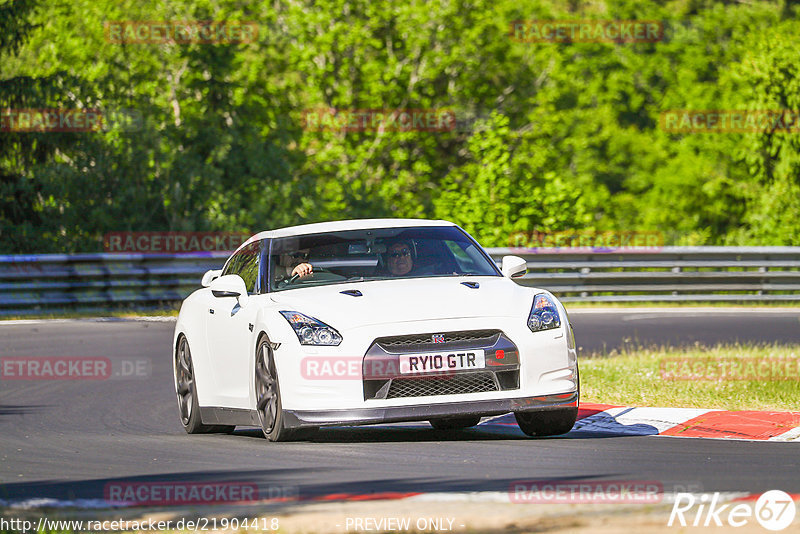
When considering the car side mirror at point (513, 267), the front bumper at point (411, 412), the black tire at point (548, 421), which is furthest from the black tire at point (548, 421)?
the car side mirror at point (513, 267)

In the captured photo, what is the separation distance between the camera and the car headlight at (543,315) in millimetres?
9141

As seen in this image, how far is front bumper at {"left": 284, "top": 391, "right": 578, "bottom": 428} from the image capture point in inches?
347

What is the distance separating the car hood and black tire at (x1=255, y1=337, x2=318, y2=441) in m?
0.35

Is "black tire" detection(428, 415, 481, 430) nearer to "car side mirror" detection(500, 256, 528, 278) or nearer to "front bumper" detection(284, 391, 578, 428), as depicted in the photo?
"car side mirror" detection(500, 256, 528, 278)

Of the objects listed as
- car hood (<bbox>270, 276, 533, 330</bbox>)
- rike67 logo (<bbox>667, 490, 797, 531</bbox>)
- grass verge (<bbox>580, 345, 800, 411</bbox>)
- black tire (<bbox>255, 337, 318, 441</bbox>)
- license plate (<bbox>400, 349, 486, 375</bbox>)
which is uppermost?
car hood (<bbox>270, 276, 533, 330</bbox>)

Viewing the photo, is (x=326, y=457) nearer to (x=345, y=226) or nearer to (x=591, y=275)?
(x=345, y=226)

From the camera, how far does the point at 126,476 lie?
26.1 ft

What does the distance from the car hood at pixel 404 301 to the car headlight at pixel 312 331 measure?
4 cm

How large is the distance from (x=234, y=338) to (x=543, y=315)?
2237 millimetres

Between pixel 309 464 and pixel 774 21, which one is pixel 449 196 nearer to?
pixel 309 464

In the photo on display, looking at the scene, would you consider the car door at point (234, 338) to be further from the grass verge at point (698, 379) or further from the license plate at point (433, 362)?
the grass verge at point (698, 379)

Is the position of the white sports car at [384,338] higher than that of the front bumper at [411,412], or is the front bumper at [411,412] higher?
the white sports car at [384,338]

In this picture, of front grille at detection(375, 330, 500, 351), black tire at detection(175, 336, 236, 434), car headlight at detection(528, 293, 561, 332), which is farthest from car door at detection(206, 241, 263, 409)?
car headlight at detection(528, 293, 561, 332)

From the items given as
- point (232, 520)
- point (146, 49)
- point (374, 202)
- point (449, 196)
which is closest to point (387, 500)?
point (232, 520)
